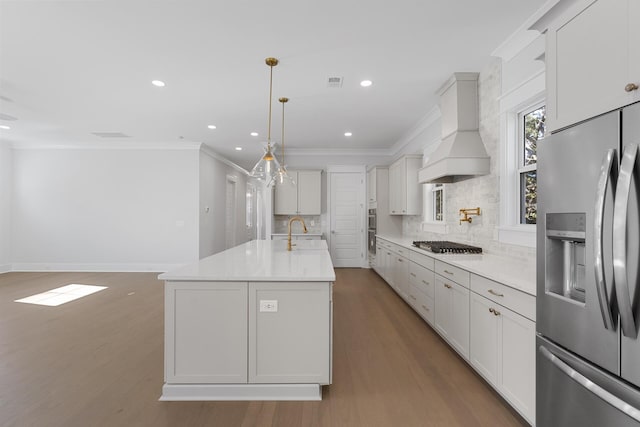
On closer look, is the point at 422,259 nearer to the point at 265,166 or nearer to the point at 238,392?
the point at 265,166

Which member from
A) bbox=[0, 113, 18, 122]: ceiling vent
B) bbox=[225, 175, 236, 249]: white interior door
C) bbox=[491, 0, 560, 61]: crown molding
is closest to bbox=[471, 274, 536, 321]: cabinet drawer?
bbox=[491, 0, 560, 61]: crown molding

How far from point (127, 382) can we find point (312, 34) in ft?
10.5

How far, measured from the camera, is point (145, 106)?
A: 431 cm

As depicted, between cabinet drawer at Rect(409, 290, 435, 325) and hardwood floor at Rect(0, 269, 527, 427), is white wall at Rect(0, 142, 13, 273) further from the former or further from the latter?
cabinet drawer at Rect(409, 290, 435, 325)

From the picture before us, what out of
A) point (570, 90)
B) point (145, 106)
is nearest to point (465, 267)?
point (570, 90)

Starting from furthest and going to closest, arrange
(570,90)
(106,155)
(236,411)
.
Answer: (106,155)
(236,411)
(570,90)

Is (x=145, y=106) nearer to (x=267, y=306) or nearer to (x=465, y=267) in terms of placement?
(x=267, y=306)

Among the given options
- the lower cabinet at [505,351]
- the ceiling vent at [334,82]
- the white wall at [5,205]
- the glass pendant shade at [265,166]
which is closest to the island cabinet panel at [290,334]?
the lower cabinet at [505,351]

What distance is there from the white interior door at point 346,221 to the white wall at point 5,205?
709cm

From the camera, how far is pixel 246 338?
2.04 m

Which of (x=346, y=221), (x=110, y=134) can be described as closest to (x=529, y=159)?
(x=346, y=221)

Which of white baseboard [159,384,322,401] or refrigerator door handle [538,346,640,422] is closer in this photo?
refrigerator door handle [538,346,640,422]

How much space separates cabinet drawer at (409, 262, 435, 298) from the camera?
321cm

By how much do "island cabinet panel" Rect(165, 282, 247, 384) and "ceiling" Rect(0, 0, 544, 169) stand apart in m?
2.12
